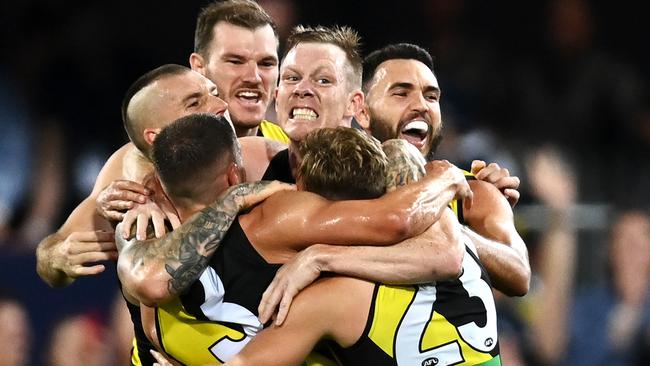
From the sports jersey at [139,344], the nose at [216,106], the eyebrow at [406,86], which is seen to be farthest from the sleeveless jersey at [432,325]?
the eyebrow at [406,86]

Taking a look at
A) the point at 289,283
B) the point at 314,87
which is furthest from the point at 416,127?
the point at 289,283

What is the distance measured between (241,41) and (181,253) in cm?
209

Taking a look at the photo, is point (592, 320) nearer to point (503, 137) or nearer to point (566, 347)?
point (566, 347)

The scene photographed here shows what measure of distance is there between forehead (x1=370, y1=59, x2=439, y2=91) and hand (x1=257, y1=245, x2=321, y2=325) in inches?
65.3

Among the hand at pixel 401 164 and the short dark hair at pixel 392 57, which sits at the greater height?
the short dark hair at pixel 392 57

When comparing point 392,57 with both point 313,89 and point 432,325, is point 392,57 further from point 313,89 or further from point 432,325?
point 432,325

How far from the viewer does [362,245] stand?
3.58 meters

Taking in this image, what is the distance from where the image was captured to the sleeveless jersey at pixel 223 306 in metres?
3.66

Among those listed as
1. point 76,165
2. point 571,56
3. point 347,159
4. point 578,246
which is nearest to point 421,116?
point 347,159

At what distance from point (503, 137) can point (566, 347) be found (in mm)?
1642

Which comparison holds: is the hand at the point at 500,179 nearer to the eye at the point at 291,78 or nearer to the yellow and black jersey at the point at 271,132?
the eye at the point at 291,78

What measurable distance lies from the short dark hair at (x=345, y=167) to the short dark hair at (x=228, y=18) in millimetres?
2030

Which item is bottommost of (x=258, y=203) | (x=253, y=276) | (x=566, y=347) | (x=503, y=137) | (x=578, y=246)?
(x=566, y=347)

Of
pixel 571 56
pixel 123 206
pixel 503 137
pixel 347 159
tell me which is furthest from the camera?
pixel 571 56
